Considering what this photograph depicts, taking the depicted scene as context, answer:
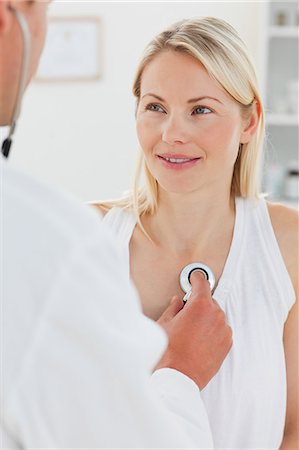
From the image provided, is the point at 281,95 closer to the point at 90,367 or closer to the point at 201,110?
the point at 201,110

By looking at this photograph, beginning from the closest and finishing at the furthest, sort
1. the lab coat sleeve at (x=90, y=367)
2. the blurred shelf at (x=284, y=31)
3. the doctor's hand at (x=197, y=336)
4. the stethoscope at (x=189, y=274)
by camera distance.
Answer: the lab coat sleeve at (x=90, y=367)
the doctor's hand at (x=197, y=336)
the stethoscope at (x=189, y=274)
the blurred shelf at (x=284, y=31)

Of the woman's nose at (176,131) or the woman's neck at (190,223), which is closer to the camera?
the woman's nose at (176,131)

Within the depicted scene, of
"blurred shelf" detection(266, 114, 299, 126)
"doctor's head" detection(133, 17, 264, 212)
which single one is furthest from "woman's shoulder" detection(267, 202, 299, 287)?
"blurred shelf" detection(266, 114, 299, 126)

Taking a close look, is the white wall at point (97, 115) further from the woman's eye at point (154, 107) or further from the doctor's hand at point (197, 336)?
the doctor's hand at point (197, 336)

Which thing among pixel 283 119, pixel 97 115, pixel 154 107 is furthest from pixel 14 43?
pixel 97 115

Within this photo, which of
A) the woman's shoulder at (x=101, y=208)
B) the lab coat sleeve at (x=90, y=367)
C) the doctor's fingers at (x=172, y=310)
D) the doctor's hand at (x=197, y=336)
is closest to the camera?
the lab coat sleeve at (x=90, y=367)

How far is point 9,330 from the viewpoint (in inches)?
22.7

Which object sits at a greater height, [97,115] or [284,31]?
[284,31]

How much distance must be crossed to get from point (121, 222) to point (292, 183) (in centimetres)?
244

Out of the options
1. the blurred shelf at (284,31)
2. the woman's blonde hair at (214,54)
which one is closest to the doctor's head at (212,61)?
the woman's blonde hair at (214,54)

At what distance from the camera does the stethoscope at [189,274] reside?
1346 mm

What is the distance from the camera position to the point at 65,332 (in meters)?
0.55

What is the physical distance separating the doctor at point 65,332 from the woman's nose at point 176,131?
2.23ft

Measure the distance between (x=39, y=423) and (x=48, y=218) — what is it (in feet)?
0.59
